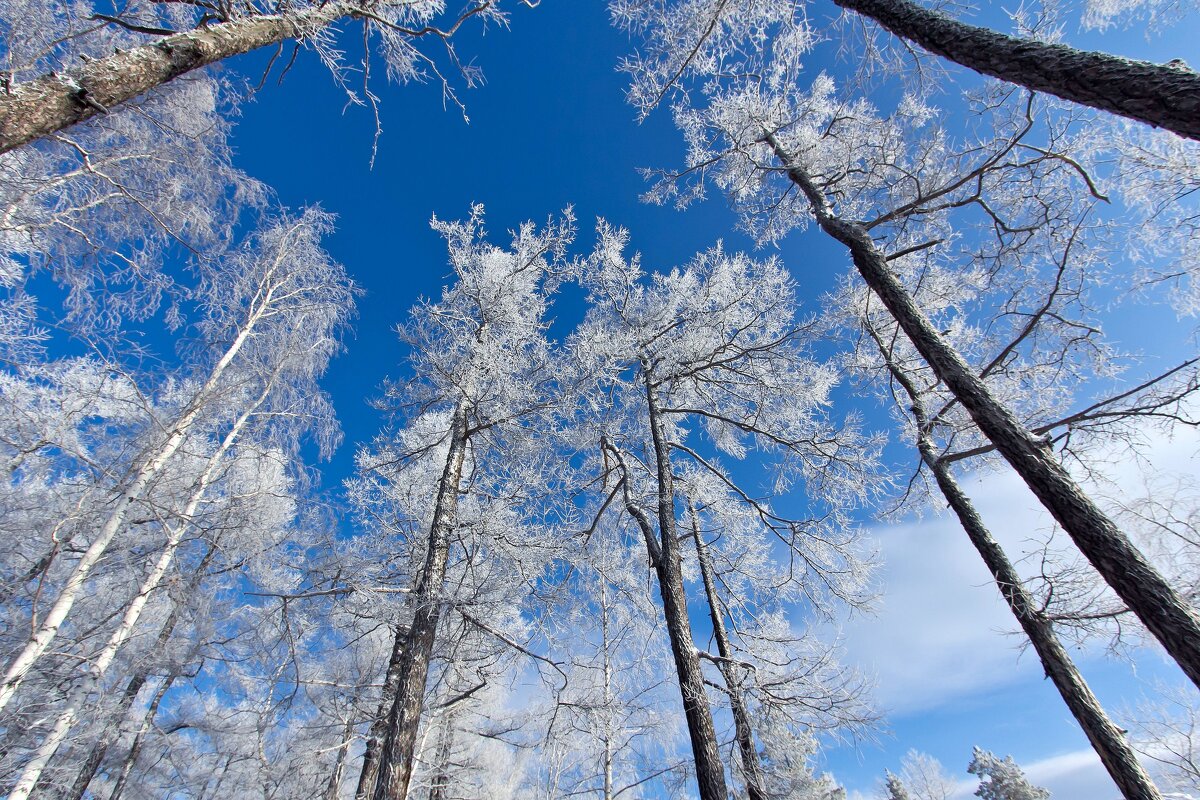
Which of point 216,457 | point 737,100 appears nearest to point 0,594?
point 216,457

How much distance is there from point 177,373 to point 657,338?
764 cm

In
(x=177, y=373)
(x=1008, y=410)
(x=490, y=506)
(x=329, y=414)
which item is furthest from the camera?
(x=329, y=414)

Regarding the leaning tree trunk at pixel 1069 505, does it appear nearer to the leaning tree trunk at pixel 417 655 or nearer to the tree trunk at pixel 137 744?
the leaning tree trunk at pixel 417 655

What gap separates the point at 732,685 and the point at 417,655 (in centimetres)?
349

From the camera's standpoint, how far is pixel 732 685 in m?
5.11

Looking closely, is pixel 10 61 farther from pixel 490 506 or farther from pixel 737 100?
pixel 737 100

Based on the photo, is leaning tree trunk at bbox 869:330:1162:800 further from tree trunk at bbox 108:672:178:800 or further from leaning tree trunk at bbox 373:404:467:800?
tree trunk at bbox 108:672:178:800

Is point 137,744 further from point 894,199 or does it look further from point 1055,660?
point 894,199

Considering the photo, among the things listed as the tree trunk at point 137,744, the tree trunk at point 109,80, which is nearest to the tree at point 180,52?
the tree trunk at point 109,80

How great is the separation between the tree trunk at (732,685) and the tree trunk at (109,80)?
5785mm

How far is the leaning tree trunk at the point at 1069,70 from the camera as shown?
6.04 ft

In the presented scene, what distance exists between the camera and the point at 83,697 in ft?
17.0

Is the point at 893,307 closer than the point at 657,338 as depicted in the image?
Yes

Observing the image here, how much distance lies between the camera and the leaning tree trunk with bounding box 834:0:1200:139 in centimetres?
184
